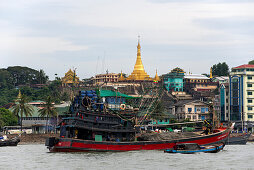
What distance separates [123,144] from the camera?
5659 centimetres

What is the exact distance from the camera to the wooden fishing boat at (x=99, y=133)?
55.0 meters

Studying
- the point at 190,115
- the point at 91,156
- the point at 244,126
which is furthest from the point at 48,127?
the point at 91,156

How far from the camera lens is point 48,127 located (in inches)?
4031

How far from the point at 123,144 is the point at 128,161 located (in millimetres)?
9559

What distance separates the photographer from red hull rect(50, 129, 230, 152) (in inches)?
2148

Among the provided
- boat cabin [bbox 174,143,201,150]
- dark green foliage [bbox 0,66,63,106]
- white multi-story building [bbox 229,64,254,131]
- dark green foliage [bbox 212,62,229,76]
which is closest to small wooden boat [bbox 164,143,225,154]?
boat cabin [bbox 174,143,201,150]

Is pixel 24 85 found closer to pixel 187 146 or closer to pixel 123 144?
pixel 123 144

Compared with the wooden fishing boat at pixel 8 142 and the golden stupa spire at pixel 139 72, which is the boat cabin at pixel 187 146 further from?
the golden stupa spire at pixel 139 72

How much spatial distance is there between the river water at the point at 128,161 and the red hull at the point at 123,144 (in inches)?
54.0

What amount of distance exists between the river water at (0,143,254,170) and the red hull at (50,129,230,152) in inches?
54.0

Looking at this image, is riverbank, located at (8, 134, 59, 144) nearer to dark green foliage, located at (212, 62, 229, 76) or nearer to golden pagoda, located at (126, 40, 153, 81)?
golden pagoda, located at (126, 40, 153, 81)

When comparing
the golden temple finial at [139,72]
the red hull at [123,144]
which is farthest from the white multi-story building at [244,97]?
the golden temple finial at [139,72]

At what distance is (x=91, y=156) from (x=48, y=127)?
52992 mm

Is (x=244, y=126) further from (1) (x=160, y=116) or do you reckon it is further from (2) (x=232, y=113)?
(1) (x=160, y=116)
